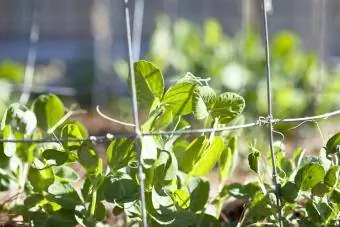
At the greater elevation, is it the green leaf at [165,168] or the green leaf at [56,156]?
the green leaf at [56,156]

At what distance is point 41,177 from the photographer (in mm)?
865

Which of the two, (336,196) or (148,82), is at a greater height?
(148,82)

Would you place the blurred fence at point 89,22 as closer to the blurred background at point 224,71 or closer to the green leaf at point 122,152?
the blurred background at point 224,71

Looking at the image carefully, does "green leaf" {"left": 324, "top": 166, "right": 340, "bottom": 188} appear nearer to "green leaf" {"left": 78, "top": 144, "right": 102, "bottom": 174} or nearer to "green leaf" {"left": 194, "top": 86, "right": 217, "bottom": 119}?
"green leaf" {"left": 194, "top": 86, "right": 217, "bottom": 119}

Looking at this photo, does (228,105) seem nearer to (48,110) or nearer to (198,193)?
(198,193)

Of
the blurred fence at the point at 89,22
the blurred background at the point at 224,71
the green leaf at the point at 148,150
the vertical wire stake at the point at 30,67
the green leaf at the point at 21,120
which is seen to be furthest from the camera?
the blurred fence at the point at 89,22

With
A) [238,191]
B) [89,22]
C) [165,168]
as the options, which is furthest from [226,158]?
[89,22]

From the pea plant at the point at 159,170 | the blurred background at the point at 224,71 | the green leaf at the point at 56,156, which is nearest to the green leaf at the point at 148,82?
the pea plant at the point at 159,170

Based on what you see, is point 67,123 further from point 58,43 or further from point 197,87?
point 58,43

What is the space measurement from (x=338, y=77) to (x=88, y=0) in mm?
3506

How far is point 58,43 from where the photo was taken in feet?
18.0

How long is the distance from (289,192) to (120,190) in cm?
19

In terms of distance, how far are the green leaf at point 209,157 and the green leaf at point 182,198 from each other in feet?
0.12

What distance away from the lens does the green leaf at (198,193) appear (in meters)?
0.90
